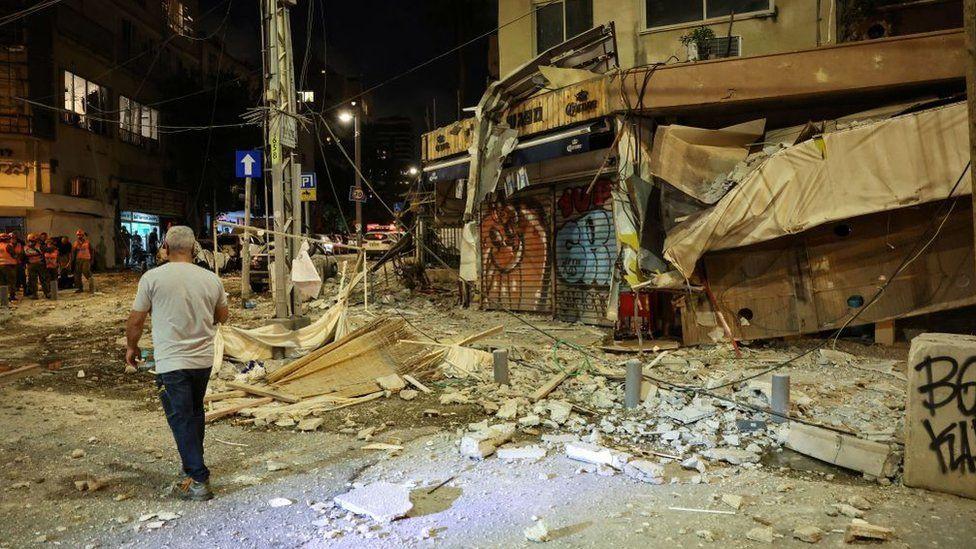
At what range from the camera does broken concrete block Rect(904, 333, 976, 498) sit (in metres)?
3.88

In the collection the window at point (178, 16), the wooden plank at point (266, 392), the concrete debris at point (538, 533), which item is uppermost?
the window at point (178, 16)

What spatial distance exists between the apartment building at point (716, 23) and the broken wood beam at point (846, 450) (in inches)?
287

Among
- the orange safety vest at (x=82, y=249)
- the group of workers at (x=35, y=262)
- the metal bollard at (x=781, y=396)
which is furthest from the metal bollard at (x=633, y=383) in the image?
the orange safety vest at (x=82, y=249)

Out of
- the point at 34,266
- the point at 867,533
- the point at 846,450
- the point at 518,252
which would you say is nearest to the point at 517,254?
the point at 518,252

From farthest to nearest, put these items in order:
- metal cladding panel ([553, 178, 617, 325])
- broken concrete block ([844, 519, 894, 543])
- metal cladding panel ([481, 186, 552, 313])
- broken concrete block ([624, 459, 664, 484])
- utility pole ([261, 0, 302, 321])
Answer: metal cladding panel ([481, 186, 552, 313]) → metal cladding panel ([553, 178, 617, 325]) → utility pole ([261, 0, 302, 321]) → broken concrete block ([624, 459, 664, 484]) → broken concrete block ([844, 519, 894, 543])

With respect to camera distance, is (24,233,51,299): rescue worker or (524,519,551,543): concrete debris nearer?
(524,519,551,543): concrete debris

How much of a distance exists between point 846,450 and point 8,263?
1802cm

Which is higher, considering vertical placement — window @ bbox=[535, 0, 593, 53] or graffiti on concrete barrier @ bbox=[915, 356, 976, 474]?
window @ bbox=[535, 0, 593, 53]

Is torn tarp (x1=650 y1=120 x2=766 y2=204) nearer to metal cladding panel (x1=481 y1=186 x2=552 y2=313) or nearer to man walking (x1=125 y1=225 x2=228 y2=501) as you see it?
metal cladding panel (x1=481 y1=186 x2=552 y2=313)

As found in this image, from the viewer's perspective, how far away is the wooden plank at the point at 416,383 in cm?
698

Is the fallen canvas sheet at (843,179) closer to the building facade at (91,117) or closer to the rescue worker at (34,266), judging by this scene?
the rescue worker at (34,266)

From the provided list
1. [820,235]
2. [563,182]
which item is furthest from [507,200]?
[820,235]

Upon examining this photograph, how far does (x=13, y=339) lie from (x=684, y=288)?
1156 centimetres

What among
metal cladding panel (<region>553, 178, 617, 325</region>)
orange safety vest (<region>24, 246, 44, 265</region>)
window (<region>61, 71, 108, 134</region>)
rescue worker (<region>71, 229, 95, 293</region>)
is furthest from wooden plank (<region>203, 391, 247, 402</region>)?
window (<region>61, 71, 108, 134</region>)
